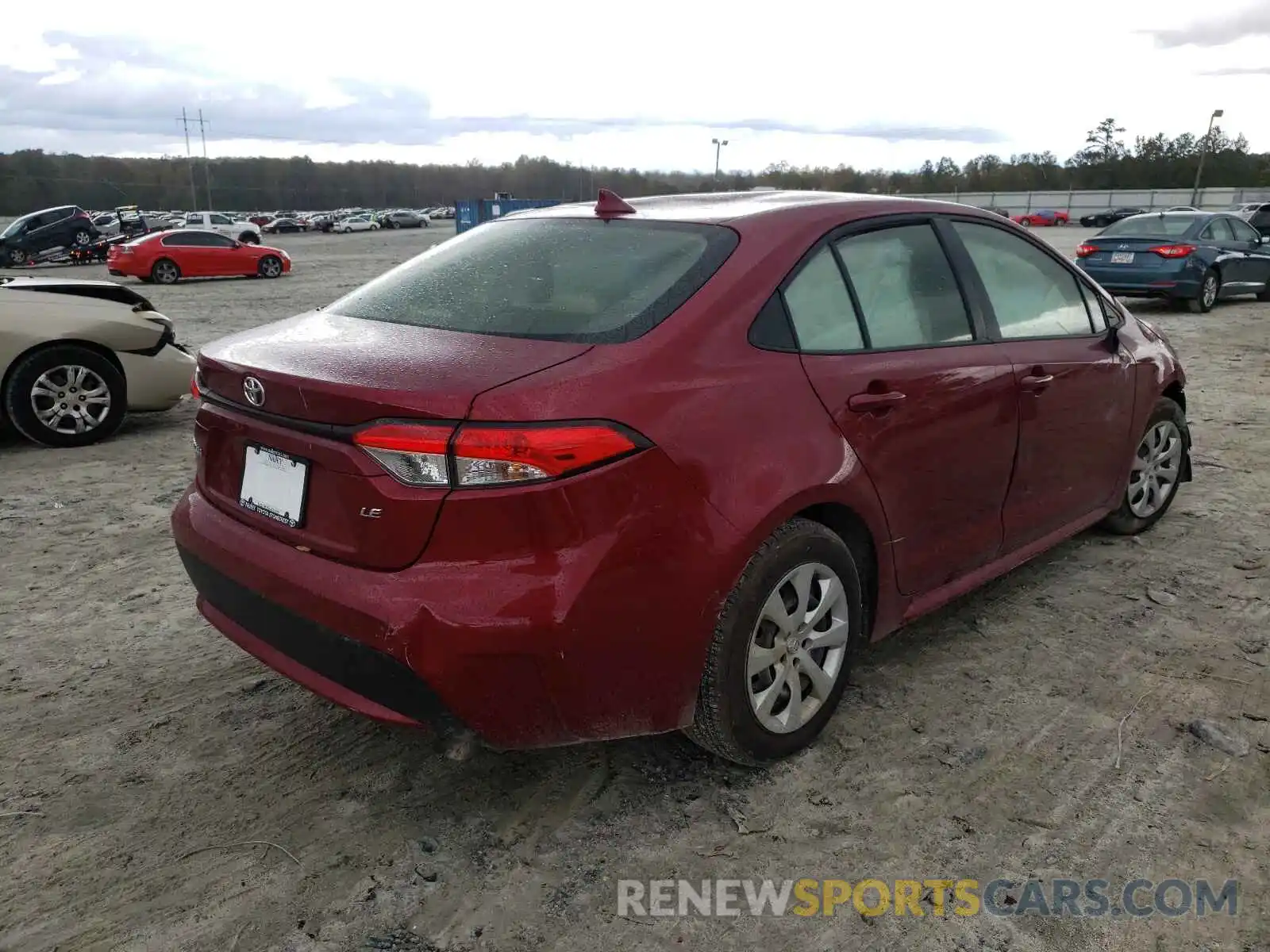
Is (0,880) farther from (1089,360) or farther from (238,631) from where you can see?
(1089,360)

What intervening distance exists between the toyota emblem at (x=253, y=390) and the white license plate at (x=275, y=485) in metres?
0.12

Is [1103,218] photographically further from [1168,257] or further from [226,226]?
[1168,257]

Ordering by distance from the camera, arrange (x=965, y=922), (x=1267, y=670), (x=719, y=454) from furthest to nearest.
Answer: (x=1267, y=670), (x=719, y=454), (x=965, y=922)

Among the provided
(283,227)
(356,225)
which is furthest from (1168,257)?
(283,227)

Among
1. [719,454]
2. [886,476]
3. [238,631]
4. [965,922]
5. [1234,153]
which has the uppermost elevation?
[1234,153]

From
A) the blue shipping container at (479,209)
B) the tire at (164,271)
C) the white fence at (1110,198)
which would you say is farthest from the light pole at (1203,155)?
the tire at (164,271)

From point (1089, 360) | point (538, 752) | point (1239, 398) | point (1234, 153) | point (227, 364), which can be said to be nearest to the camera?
point (227, 364)

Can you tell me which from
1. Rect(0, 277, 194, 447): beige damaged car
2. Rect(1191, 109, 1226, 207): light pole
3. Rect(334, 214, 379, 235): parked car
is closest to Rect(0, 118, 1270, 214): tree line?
Rect(1191, 109, 1226, 207): light pole

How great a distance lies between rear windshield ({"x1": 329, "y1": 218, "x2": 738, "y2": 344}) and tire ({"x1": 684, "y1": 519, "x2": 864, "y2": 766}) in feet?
2.33

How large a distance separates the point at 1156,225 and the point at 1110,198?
6974cm

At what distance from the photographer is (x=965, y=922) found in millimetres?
2199

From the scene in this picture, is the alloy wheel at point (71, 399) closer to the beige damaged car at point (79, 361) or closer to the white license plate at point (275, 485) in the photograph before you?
the beige damaged car at point (79, 361)

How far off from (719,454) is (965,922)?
123 centimetres

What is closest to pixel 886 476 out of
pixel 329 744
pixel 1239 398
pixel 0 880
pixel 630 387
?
pixel 630 387
